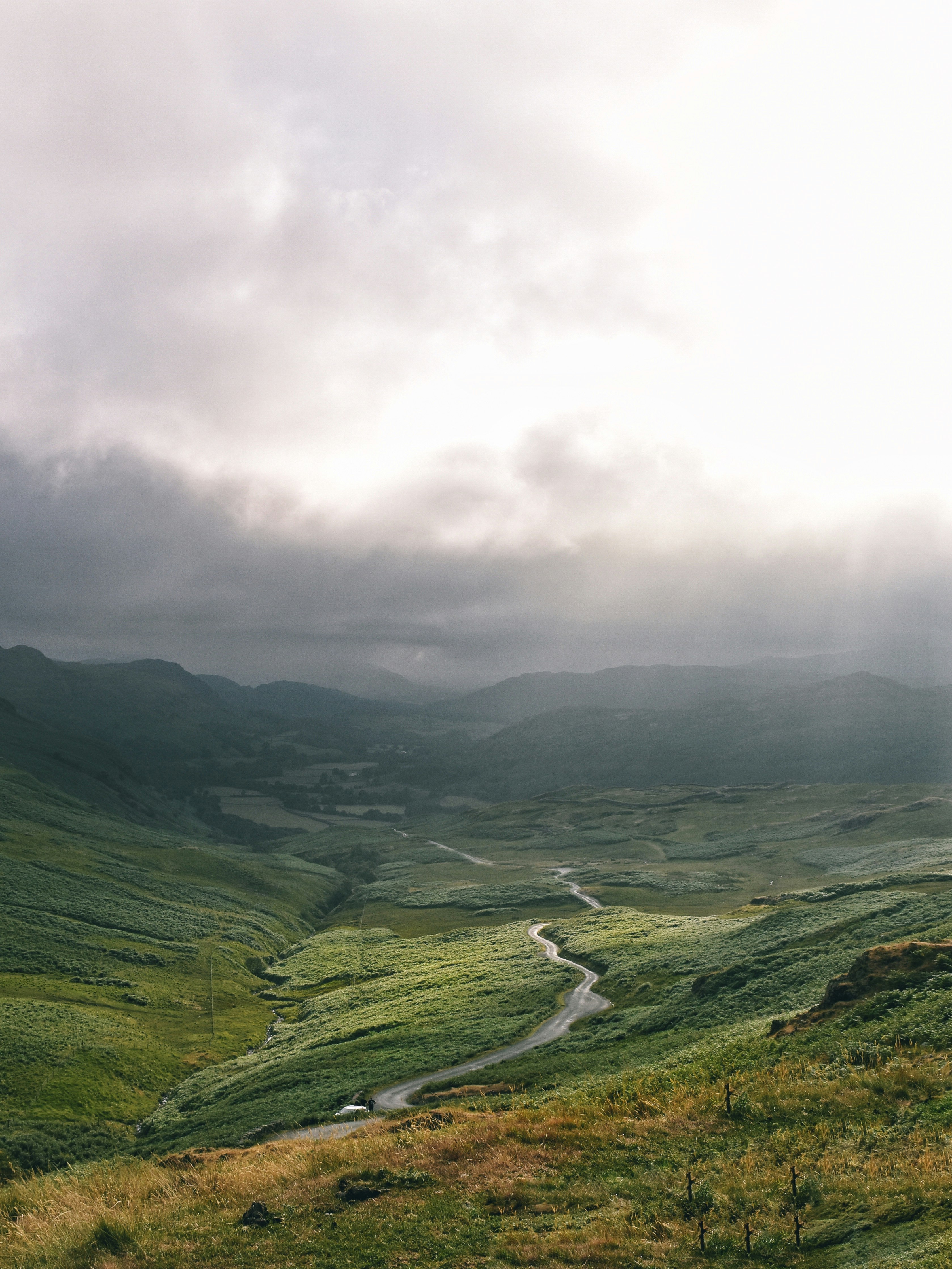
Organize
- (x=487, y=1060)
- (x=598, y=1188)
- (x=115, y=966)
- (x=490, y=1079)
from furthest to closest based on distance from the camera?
(x=115, y=966)
(x=487, y=1060)
(x=490, y=1079)
(x=598, y=1188)

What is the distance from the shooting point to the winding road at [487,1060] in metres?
43.7

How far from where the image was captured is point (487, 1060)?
5625 cm

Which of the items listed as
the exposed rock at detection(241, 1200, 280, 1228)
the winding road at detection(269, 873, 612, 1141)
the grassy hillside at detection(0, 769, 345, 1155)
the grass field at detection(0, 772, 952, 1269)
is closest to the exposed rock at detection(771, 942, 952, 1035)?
the grass field at detection(0, 772, 952, 1269)

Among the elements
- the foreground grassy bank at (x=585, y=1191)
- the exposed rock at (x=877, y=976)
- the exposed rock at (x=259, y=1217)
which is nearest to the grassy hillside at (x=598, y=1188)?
the foreground grassy bank at (x=585, y=1191)

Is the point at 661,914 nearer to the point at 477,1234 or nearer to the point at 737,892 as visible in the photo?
the point at 737,892

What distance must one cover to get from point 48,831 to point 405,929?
97.5 metres

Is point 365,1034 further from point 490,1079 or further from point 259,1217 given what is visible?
point 259,1217

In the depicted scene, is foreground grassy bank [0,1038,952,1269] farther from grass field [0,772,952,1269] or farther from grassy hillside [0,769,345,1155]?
grassy hillside [0,769,345,1155]

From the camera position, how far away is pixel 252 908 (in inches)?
6850

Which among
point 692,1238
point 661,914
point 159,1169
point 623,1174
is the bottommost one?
point 661,914

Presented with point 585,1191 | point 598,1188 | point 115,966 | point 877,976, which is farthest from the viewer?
point 115,966

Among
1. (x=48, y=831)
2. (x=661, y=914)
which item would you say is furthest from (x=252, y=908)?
(x=661, y=914)

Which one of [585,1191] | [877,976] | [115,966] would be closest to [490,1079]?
[877,976]

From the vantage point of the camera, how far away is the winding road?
43656mm
